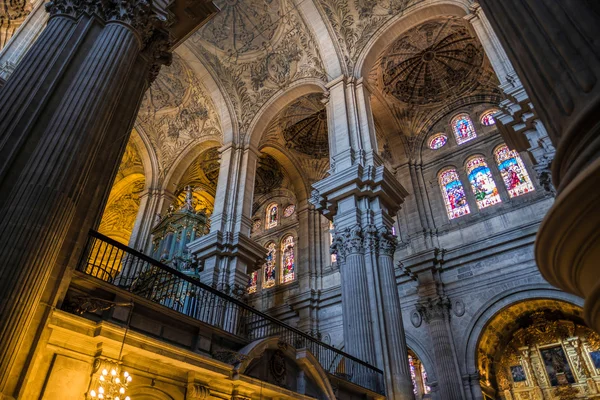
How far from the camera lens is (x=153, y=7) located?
6.78 m

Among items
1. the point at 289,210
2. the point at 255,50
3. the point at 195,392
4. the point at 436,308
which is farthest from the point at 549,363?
the point at 255,50

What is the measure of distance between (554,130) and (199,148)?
16.5m

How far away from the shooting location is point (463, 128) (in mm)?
16734

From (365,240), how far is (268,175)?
40.0 feet

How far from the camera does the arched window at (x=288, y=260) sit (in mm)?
18188

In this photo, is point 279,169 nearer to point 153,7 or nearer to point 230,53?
point 230,53

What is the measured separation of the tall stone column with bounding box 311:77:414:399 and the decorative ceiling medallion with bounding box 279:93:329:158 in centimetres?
496

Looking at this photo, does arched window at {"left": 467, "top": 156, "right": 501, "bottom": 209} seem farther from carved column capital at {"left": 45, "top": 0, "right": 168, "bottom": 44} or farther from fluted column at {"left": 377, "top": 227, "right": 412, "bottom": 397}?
carved column capital at {"left": 45, "top": 0, "right": 168, "bottom": 44}

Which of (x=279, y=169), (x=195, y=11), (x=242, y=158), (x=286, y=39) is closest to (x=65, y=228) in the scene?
(x=195, y=11)

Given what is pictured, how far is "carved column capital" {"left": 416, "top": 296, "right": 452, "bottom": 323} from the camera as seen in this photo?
13.0m

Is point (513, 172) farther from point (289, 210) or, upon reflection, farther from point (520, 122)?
point (289, 210)

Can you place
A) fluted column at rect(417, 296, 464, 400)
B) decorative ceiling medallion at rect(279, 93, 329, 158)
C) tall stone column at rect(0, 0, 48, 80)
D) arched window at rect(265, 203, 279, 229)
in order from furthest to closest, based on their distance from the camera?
arched window at rect(265, 203, 279, 229)
decorative ceiling medallion at rect(279, 93, 329, 158)
fluted column at rect(417, 296, 464, 400)
tall stone column at rect(0, 0, 48, 80)

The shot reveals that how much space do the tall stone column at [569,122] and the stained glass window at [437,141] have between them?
49.3ft

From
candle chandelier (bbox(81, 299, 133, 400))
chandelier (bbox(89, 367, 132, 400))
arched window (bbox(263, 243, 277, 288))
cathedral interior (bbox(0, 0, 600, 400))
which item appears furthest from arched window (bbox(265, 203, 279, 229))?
chandelier (bbox(89, 367, 132, 400))
